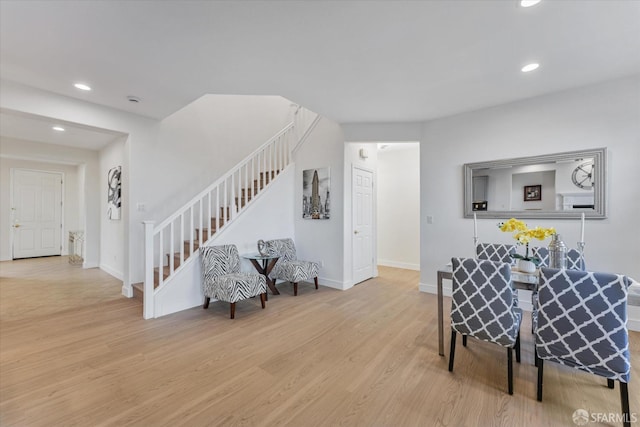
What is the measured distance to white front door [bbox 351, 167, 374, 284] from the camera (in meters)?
4.72

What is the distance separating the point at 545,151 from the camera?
333 centimetres

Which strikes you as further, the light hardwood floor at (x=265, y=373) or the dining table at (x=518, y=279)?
the dining table at (x=518, y=279)

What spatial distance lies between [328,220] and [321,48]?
2.76 metres

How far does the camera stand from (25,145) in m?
5.40

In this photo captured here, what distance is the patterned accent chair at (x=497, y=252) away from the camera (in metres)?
2.87

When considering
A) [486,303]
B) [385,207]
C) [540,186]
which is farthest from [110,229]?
[540,186]

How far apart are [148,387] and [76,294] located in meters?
3.24

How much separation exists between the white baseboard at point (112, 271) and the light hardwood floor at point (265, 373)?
1556 millimetres

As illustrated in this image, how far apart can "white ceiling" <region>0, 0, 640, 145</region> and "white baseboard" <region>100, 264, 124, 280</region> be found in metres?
3.19

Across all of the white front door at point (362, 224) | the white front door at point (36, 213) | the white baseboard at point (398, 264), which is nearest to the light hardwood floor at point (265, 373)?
the white front door at point (362, 224)

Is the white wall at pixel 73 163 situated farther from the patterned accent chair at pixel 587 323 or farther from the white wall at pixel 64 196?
the patterned accent chair at pixel 587 323

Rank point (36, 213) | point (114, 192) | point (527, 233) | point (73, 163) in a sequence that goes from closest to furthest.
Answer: point (527, 233) < point (114, 192) < point (73, 163) < point (36, 213)

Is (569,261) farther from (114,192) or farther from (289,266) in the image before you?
(114,192)

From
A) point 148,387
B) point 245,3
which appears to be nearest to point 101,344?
point 148,387
